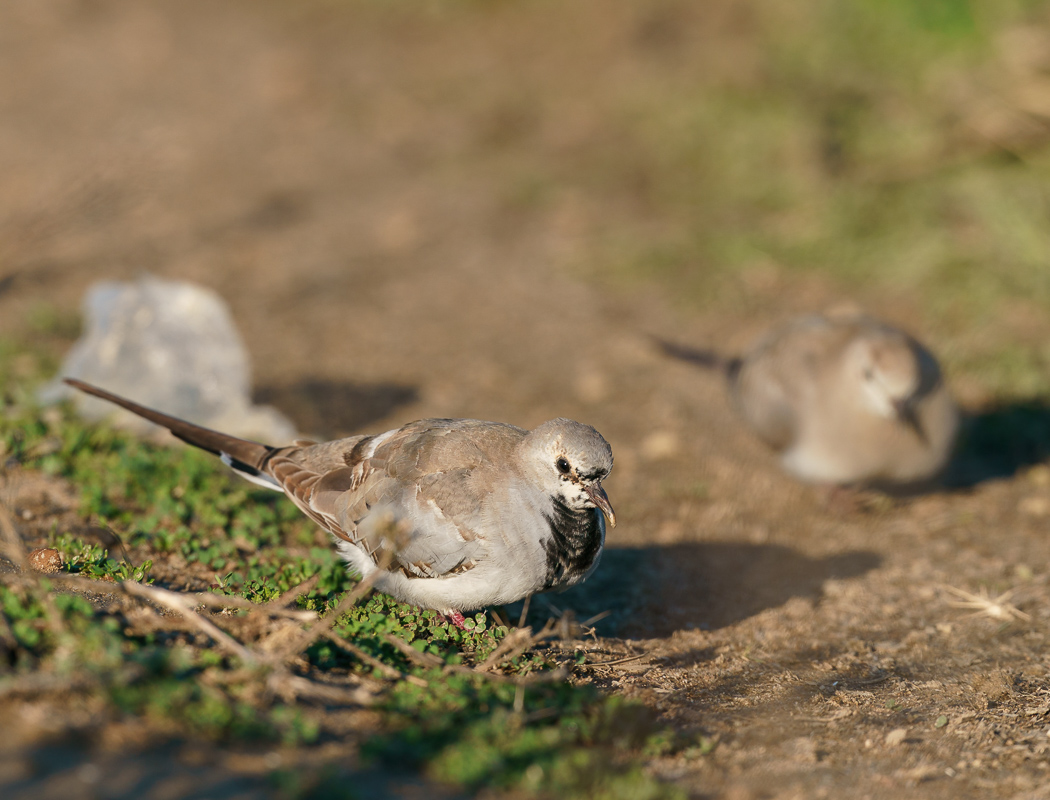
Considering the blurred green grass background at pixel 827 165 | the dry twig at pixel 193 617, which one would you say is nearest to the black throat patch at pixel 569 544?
the dry twig at pixel 193 617

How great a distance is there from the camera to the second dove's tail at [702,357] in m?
5.86

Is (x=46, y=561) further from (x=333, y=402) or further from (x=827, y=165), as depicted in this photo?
(x=827, y=165)

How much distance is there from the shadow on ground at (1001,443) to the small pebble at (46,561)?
14.4 ft

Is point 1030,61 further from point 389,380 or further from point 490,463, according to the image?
point 490,463

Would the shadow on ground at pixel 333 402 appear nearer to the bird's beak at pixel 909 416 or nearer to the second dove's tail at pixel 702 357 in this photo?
the second dove's tail at pixel 702 357

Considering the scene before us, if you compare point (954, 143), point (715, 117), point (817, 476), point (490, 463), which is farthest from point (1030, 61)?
point (490, 463)

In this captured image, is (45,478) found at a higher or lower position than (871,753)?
higher

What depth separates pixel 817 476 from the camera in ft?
16.7

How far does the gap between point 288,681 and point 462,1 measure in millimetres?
10210

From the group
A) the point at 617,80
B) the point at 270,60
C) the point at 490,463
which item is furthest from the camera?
the point at 270,60

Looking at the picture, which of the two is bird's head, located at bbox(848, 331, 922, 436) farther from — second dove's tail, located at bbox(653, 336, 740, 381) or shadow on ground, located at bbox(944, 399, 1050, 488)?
second dove's tail, located at bbox(653, 336, 740, 381)

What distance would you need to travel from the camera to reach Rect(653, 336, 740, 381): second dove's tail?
231 inches

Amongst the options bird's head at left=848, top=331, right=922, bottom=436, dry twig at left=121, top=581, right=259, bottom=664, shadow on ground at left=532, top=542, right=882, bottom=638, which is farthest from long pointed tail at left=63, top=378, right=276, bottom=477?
bird's head at left=848, top=331, right=922, bottom=436

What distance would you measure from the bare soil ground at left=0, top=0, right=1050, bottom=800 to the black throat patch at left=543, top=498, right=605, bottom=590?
38 cm
